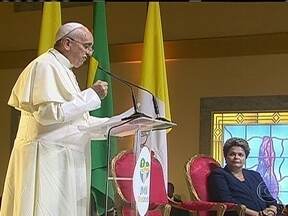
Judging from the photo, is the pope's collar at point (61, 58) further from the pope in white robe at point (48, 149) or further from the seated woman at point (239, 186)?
the seated woman at point (239, 186)

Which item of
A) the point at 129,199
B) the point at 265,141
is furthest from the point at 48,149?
the point at 265,141

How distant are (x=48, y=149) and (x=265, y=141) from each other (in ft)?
15.0

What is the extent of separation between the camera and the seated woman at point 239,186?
479 cm

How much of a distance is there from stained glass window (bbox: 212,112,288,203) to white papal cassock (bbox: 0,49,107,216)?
4.28 m

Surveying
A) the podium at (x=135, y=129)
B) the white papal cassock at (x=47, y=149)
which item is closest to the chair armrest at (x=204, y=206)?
the podium at (x=135, y=129)

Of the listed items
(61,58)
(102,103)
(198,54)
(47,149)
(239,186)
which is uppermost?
(198,54)

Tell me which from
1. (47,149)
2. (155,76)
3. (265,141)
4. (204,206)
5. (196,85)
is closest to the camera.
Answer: (47,149)

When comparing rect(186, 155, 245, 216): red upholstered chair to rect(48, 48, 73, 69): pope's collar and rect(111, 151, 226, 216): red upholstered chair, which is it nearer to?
rect(111, 151, 226, 216): red upholstered chair

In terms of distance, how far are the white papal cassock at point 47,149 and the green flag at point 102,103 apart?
1.11m

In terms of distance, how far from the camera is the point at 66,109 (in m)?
3.13

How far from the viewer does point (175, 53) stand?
26.2ft

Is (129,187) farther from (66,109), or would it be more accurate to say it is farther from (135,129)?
(66,109)

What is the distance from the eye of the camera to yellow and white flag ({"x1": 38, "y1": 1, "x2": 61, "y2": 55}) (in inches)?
207

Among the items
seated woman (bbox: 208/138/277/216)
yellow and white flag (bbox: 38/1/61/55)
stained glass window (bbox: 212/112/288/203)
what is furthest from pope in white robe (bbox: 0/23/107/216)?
stained glass window (bbox: 212/112/288/203)
